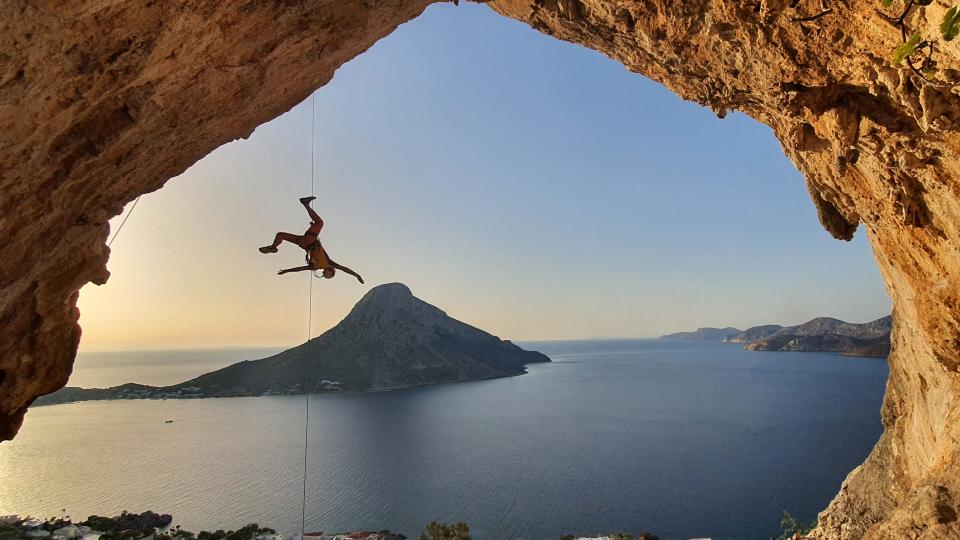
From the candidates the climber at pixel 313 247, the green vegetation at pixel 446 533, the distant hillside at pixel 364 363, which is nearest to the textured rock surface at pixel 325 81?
the climber at pixel 313 247

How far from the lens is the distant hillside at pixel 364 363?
322 ft

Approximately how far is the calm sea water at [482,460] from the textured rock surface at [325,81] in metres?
28.1

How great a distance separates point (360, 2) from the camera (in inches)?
248

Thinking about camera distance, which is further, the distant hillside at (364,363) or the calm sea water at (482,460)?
the distant hillside at (364,363)

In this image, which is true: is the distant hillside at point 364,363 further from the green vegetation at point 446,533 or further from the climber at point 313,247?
the climber at point 313,247

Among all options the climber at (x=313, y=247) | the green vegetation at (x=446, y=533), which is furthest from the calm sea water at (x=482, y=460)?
the climber at (x=313, y=247)

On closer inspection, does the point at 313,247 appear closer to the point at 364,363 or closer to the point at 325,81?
the point at 325,81

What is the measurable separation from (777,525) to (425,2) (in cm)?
3534

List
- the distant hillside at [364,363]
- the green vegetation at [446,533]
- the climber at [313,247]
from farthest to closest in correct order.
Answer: the distant hillside at [364,363] < the green vegetation at [446,533] < the climber at [313,247]

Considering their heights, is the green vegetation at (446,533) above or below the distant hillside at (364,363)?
below

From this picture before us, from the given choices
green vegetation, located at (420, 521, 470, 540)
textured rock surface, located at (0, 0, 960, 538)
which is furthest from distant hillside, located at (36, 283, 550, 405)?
textured rock surface, located at (0, 0, 960, 538)

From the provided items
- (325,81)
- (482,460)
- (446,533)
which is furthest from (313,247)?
(482,460)

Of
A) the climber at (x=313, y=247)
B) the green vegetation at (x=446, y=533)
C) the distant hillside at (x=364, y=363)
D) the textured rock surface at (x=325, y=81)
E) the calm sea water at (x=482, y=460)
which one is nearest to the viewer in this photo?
the textured rock surface at (x=325, y=81)

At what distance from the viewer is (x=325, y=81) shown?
757 cm
